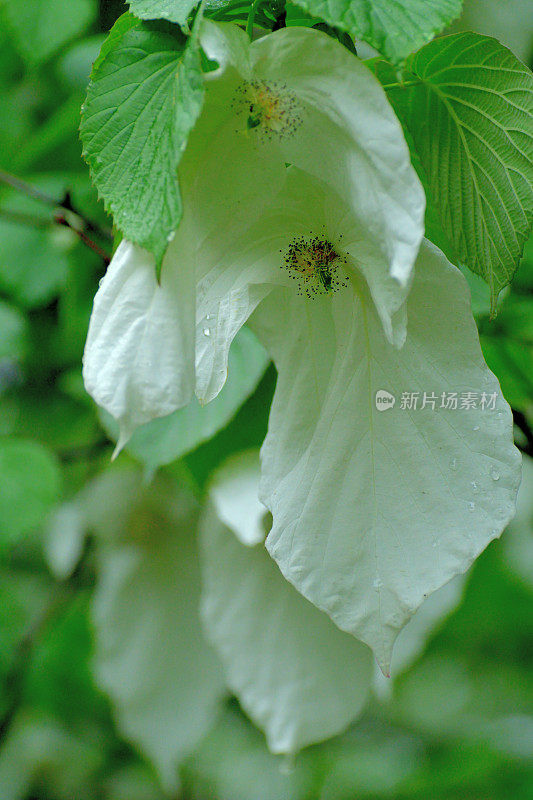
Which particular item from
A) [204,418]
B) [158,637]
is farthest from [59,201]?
[158,637]

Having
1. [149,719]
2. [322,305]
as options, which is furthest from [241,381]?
[149,719]

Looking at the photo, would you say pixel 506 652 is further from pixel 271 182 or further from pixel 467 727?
pixel 271 182

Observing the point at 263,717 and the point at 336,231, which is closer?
the point at 336,231

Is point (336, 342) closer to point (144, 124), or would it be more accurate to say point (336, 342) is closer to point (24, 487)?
point (144, 124)

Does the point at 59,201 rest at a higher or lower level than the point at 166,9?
lower

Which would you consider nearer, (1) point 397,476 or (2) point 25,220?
(1) point 397,476

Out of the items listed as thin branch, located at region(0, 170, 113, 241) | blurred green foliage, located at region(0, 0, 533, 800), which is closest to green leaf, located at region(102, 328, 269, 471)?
blurred green foliage, located at region(0, 0, 533, 800)
